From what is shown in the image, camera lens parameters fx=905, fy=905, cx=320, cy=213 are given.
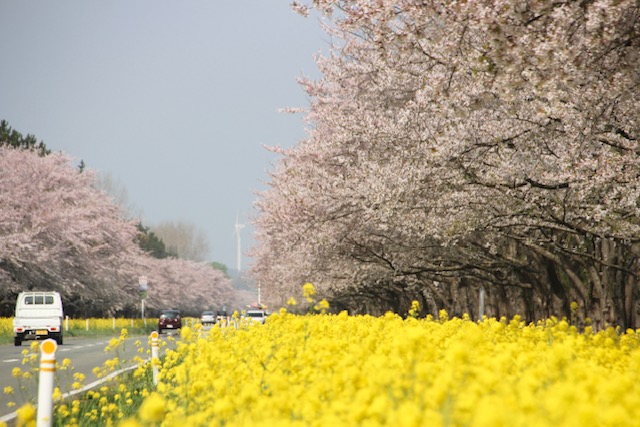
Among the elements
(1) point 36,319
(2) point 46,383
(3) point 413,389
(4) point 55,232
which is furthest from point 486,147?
(4) point 55,232

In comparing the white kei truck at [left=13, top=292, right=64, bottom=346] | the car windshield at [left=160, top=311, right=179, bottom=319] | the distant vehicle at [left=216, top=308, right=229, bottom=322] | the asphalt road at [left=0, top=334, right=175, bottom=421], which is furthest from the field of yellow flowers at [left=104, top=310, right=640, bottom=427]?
the car windshield at [left=160, top=311, right=179, bottom=319]

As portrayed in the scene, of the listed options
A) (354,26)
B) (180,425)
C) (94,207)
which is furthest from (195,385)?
(94,207)

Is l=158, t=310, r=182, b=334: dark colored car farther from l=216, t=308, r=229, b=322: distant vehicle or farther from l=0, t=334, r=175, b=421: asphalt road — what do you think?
l=0, t=334, r=175, b=421: asphalt road

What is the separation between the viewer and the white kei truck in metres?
31.3

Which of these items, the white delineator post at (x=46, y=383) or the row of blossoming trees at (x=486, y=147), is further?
the row of blossoming trees at (x=486, y=147)

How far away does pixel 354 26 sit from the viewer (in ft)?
33.1

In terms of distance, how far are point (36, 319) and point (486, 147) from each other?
22.2 meters

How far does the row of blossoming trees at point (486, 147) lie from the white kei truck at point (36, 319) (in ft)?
30.6

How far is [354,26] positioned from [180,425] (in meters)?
6.74

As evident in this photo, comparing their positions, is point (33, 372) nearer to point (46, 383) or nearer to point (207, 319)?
point (46, 383)

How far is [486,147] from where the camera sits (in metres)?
13.6

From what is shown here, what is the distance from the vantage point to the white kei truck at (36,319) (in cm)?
3131

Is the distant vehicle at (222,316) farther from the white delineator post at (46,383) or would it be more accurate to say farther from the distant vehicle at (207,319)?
the white delineator post at (46,383)

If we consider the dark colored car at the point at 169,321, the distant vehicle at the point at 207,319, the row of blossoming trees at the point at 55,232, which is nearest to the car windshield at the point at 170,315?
the dark colored car at the point at 169,321
